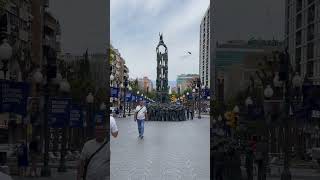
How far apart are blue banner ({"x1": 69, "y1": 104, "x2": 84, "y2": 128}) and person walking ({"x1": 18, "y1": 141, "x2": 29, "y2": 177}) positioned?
2.57ft

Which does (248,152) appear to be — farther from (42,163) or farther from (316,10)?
(42,163)

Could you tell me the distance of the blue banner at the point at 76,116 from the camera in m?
9.27

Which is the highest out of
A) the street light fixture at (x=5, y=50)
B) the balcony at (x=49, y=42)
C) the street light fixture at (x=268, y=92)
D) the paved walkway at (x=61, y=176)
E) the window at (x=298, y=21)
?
the window at (x=298, y=21)

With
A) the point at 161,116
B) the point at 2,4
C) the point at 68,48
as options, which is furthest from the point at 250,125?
the point at 161,116

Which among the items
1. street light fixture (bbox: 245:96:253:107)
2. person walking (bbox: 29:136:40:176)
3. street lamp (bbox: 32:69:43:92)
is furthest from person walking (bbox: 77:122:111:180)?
street light fixture (bbox: 245:96:253:107)

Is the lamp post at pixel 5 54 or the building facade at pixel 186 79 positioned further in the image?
the building facade at pixel 186 79

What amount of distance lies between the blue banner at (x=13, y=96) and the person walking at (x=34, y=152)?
701 millimetres

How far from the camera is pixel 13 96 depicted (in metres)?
8.59

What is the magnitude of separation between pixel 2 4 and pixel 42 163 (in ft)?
8.27

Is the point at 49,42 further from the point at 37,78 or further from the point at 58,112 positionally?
the point at 58,112

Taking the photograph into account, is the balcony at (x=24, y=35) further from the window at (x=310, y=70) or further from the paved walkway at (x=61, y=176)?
the window at (x=310, y=70)

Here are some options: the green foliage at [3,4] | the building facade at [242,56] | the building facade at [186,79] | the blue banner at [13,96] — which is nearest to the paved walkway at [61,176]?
the blue banner at [13,96]

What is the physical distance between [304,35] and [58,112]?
398cm

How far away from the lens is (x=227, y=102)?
32.8 feet
